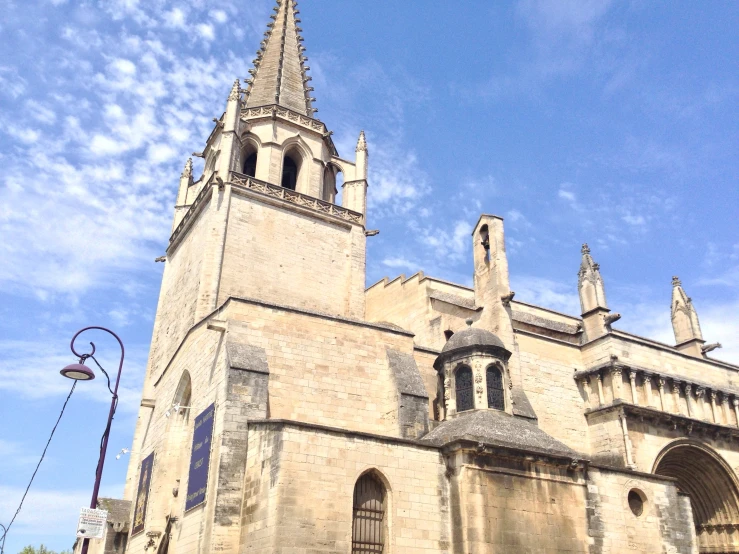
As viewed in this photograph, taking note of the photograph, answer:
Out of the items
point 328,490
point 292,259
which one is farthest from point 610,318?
point 328,490

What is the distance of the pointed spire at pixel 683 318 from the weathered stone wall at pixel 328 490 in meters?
18.6

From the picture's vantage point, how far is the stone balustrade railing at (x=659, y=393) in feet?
78.5

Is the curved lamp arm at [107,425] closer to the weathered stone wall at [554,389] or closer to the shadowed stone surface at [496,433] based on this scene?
the shadowed stone surface at [496,433]

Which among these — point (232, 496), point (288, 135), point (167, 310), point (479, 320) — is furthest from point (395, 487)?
point (288, 135)

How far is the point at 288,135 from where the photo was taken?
28.1 meters

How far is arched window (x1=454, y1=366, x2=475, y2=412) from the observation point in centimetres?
1875

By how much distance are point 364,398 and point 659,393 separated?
483 inches

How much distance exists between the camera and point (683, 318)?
30.1 metres

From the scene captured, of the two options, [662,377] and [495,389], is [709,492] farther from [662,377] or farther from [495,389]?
[495,389]

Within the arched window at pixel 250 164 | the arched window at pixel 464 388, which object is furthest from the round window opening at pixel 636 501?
the arched window at pixel 250 164

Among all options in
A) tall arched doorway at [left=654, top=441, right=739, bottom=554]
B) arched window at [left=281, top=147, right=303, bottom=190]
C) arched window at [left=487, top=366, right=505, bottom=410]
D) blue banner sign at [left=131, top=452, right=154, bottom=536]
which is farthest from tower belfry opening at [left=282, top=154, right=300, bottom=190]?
tall arched doorway at [left=654, top=441, right=739, bottom=554]

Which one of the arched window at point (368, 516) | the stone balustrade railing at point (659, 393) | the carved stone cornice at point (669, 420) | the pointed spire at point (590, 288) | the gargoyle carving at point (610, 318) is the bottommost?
the arched window at point (368, 516)

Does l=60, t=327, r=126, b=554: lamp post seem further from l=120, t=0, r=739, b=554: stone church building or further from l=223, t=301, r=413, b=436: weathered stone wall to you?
l=223, t=301, r=413, b=436: weathered stone wall

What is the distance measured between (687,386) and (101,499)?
21543 millimetres
